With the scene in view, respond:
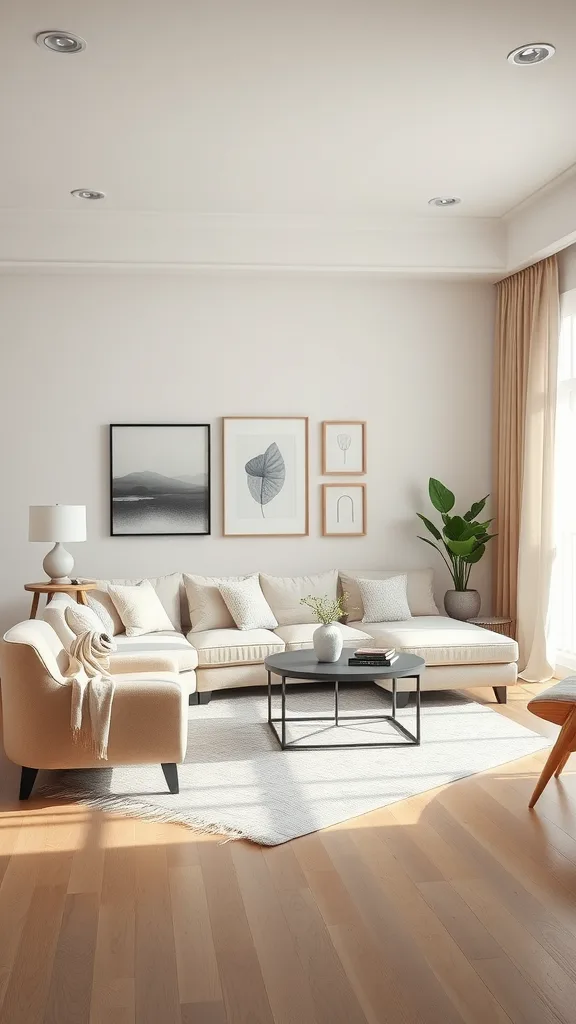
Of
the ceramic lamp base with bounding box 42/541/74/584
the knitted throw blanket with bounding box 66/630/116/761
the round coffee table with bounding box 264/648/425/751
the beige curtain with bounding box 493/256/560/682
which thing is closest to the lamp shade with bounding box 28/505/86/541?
the ceramic lamp base with bounding box 42/541/74/584

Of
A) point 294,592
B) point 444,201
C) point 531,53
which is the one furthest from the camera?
point 294,592

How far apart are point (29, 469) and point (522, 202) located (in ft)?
12.5

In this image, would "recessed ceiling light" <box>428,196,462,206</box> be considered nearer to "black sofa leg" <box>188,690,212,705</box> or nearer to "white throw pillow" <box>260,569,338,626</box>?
"white throw pillow" <box>260,569,338,626</box>

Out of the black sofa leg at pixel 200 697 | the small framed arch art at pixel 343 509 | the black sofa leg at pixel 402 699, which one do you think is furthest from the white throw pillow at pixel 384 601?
the black sofa leg at pixel 200 697

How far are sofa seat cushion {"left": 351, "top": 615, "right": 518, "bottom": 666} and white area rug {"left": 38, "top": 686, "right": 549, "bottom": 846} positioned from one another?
0.98 ft

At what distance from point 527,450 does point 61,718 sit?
380 centimetres

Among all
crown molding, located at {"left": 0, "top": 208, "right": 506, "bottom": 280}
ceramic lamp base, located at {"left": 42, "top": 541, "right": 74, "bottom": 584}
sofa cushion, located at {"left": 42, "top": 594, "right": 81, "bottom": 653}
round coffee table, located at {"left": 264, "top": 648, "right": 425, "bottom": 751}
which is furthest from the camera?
crown molding, located at {"left": 0, "top": 208, "right": 506, "bottom": 280}

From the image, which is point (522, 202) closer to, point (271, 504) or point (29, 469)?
point (271, 504)

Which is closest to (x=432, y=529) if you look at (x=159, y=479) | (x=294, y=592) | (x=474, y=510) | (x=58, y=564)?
(x=474, y=510)

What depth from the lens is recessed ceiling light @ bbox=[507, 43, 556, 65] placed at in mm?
3834

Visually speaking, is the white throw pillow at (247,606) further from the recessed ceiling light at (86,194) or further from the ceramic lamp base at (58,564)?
the recessed ceiling light at (86,194)

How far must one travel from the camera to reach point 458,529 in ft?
21.6

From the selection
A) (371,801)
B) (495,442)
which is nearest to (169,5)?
(371,801)

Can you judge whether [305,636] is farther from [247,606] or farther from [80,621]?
[80,621]
